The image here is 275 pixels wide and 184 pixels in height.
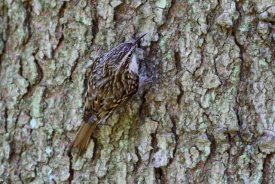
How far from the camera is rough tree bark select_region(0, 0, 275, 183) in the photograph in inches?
81.3

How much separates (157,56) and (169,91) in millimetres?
191

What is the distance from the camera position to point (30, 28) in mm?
2412

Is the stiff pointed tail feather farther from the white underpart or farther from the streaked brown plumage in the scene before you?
the white underpart

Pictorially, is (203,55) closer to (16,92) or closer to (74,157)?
(74,157)

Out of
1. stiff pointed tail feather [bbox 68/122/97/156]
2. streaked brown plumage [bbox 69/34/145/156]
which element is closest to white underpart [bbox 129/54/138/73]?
streaked brown plumage [bbox 69/34/145/156]

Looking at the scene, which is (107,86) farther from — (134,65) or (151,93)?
(151,93)

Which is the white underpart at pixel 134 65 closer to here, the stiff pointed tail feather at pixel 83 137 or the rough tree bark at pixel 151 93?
the rough tree bark at pixel 151 93

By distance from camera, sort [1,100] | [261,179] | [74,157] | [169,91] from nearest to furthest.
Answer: [261,179] → [169,91] → [74,157] → [1,100]

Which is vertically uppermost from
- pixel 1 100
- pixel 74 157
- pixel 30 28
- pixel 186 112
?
pixel 30 28

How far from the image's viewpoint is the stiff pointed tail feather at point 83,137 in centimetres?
226

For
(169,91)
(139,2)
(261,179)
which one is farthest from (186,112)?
(139,2)

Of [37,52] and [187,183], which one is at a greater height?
[37,52]

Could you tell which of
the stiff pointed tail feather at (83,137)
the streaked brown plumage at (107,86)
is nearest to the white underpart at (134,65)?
the streaked brown plumage at (107,86)

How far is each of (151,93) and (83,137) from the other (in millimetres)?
417
